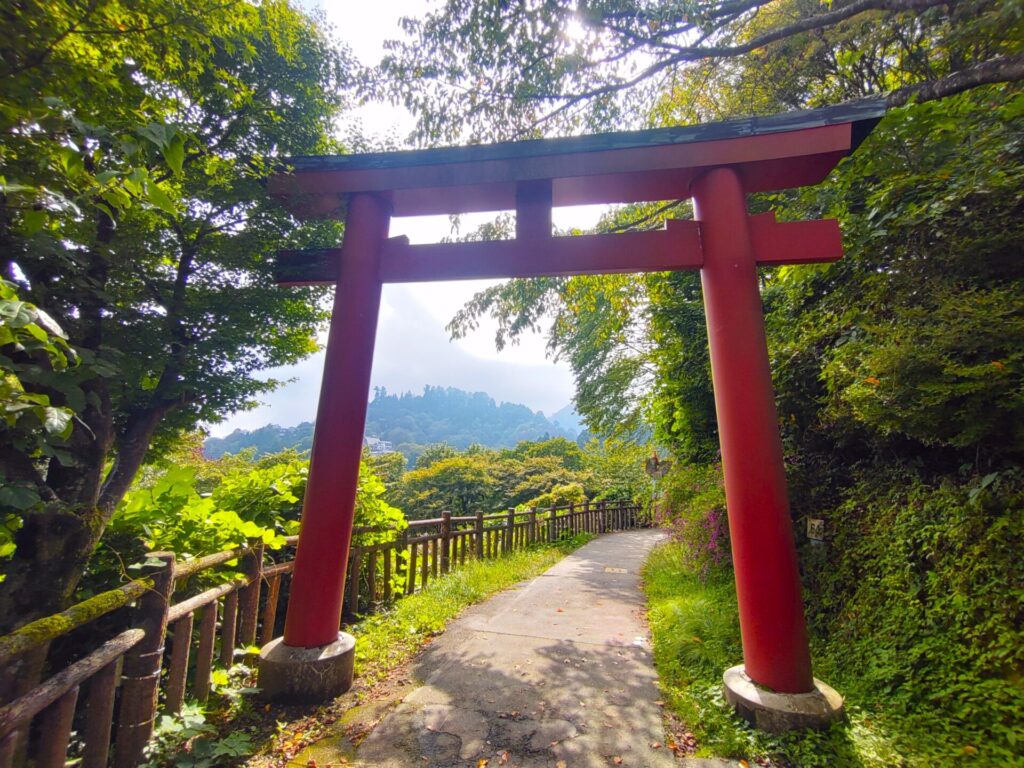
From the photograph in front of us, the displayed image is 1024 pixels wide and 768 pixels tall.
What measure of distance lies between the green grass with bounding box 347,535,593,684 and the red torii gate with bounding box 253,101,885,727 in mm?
626

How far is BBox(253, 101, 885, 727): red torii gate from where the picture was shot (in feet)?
9.06

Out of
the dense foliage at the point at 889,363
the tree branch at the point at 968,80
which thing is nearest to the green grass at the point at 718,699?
the dense foliage at the point at 889,363

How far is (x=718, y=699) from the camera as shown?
284 cm

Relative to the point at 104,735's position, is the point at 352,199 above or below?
above

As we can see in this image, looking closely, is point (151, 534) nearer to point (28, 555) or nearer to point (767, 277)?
point (28, 555)

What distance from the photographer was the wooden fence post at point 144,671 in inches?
82.8

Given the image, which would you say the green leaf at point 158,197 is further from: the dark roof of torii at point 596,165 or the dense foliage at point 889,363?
the dense foliage at point 889,363

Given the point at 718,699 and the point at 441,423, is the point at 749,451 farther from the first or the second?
the point at 441,423

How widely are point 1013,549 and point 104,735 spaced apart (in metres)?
4.56

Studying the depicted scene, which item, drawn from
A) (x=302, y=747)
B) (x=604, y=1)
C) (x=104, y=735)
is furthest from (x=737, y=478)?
(x=604, y=1)

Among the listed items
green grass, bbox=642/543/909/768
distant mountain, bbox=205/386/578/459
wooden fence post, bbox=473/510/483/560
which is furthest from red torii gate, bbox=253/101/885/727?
distant mountain, bbox=205/386/578/459

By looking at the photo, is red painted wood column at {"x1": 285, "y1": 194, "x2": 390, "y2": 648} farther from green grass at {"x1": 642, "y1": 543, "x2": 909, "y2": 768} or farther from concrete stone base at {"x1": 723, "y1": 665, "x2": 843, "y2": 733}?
concrete stone base at {"x1": 723, "y1": 665, "x2": 843, "y2": 733}

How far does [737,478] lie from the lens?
288cm

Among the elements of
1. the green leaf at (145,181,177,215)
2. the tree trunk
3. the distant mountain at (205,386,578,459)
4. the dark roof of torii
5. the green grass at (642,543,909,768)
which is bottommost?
the green grass at (642,543,909,768)
